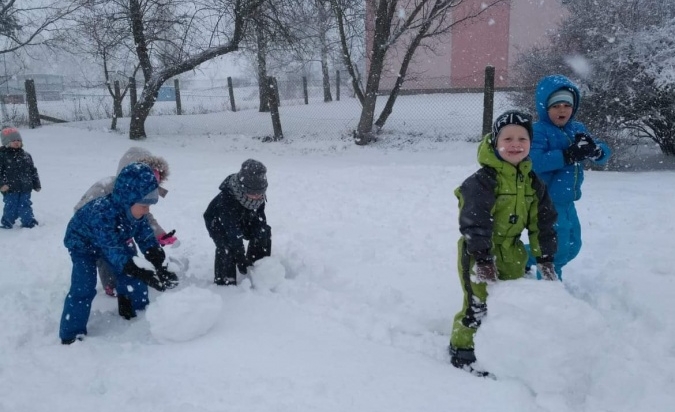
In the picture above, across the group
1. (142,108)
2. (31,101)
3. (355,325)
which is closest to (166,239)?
(355,325)

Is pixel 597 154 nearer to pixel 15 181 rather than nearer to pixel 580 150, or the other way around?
pixel 580 150

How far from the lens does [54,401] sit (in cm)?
265

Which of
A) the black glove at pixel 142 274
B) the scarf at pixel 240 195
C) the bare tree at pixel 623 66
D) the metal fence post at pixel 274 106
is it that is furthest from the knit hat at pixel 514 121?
the metal fence post at pixel 274 106

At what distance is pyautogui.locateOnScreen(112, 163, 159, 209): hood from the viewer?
125 inches

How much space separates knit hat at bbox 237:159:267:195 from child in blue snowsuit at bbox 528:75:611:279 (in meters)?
1.89

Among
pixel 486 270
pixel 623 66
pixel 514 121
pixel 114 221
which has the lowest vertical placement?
pixel 486 270

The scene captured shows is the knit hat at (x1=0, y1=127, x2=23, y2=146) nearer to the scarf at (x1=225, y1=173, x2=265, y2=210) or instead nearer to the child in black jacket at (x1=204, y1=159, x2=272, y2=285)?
the child in black jacket at (x1=204, y1=159, x2=272, y2=285)

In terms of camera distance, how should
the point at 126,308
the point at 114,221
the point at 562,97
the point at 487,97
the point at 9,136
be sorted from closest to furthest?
the point at 562,97, the point at 114,221, the point at 126,308, the point at 9,136, the point at 487,97

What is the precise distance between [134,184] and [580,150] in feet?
9.30

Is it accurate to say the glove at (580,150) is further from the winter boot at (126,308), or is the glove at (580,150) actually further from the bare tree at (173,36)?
the bare tree at (173,36)

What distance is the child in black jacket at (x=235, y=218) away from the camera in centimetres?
371

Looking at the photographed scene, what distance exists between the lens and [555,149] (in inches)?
128

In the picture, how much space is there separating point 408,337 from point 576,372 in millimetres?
1015

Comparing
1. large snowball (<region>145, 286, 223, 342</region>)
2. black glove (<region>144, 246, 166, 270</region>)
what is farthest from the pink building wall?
large snowball (<region>145, 286, 223, 342</region>)
